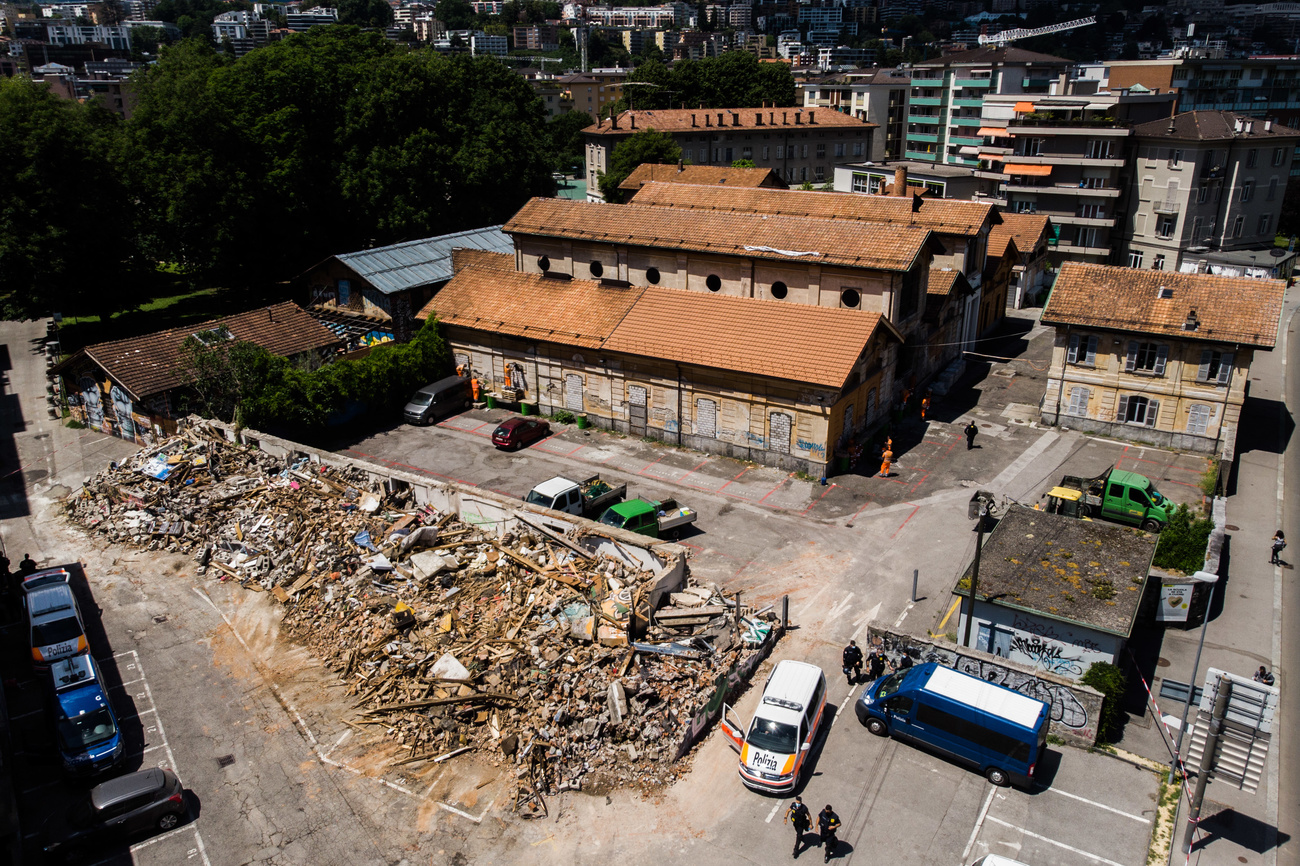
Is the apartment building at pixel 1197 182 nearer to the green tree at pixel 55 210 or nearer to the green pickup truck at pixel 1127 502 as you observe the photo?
the green pickup truck at pixel 1127 502

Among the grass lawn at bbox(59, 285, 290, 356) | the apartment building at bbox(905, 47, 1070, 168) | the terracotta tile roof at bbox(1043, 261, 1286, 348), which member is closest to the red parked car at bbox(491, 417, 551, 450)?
the terracotta tile roof at bbox(1043, 261, 1286, 348)

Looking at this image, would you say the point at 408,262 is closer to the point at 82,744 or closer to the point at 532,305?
the point at 532,305

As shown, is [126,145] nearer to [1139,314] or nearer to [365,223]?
[365,223]

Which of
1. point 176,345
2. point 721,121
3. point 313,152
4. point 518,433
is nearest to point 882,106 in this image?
point 721,121

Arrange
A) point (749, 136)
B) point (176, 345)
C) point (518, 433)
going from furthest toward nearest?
point (749, 136)
point (176, 345)
point (518, 433)

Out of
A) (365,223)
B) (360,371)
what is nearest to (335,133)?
(365,223)

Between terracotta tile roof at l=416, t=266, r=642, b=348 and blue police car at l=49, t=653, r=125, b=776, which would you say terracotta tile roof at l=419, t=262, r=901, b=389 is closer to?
terracotta tile roof at l=416, t=266, r=642, b=348
